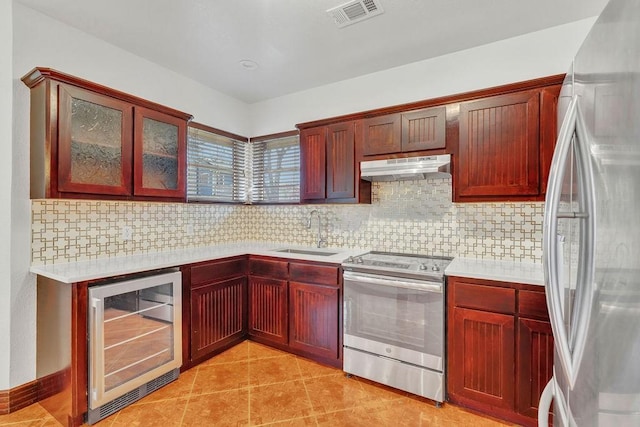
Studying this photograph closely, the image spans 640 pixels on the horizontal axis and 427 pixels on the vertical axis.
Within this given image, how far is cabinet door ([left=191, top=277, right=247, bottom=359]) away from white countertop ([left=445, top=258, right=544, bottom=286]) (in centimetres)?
193

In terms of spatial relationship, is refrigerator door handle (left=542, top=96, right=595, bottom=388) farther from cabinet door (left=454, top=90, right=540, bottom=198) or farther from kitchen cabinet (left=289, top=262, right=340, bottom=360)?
kitchen cabinet (left=289, top=262, right=340, bottom=360)

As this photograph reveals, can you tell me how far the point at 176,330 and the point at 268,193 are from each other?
179 centimetres

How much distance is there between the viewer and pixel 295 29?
234 cm

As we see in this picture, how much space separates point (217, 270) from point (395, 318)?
5.21ft

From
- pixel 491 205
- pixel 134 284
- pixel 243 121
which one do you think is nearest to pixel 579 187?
pixel 491 205

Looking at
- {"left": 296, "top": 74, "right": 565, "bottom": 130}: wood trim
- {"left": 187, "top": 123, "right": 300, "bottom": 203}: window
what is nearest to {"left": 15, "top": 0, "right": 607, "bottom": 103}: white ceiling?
{"left": 296, "top": 74, "right": 565, "bottom": 130}: wood trim

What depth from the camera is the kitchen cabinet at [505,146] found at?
6.88ft

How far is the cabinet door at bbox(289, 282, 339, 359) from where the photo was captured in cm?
261

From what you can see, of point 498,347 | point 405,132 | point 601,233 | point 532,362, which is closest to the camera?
point 601,233

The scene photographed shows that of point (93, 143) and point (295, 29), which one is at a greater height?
point (295, 29)

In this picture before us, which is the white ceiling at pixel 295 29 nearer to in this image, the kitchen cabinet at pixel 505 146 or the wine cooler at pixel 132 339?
the kitchen cabinet at pixel 505 146

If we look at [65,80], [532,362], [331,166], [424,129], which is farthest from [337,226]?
[65,80]

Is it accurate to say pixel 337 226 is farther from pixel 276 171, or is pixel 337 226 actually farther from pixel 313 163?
pixel 276 171

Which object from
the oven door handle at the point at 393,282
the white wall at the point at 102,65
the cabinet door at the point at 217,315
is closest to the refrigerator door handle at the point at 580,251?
the oven door handle at the point at 393,282
